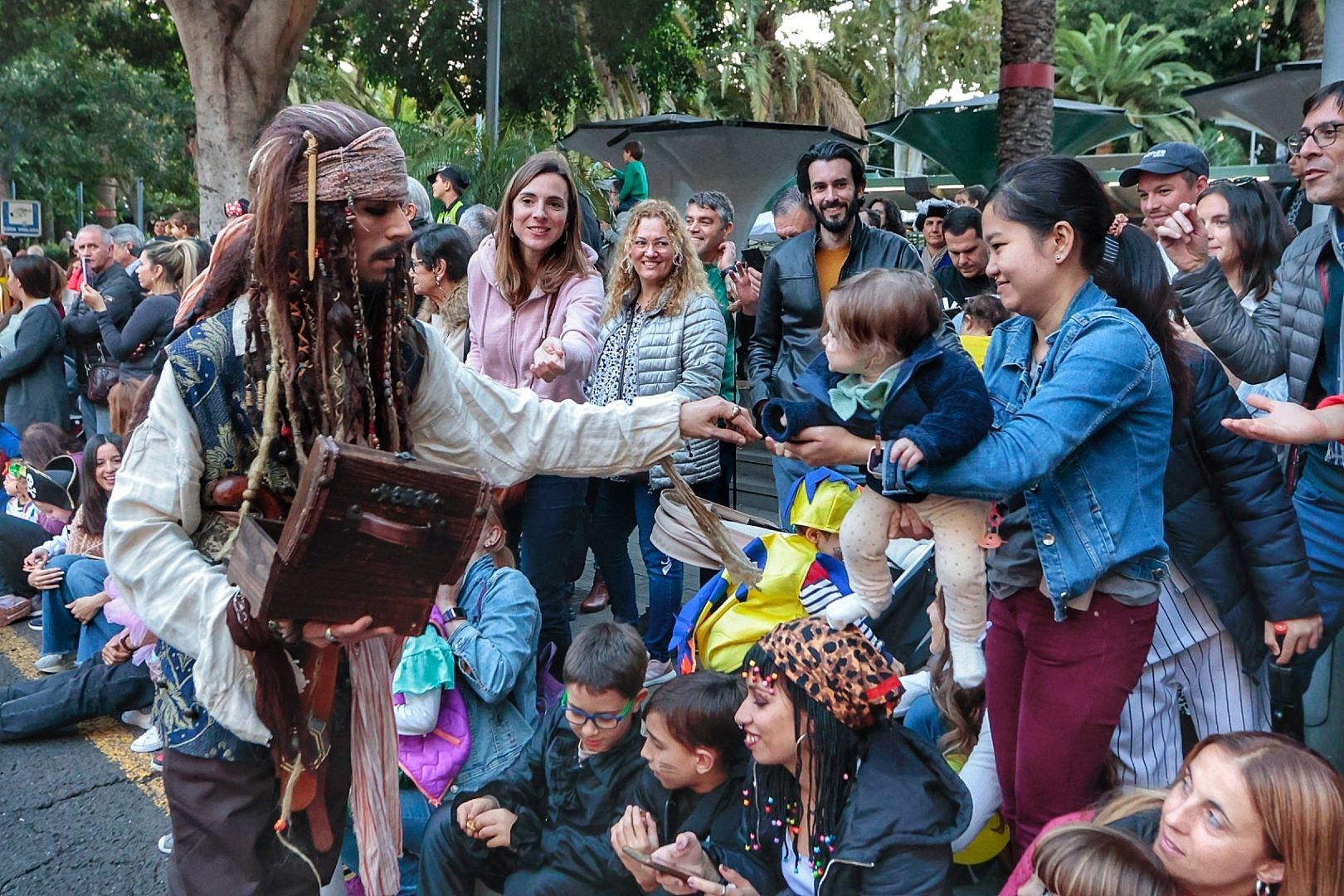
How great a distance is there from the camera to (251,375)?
223 centimetres

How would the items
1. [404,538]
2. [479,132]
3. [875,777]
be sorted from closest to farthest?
[404,538], [875,777], [479,132]

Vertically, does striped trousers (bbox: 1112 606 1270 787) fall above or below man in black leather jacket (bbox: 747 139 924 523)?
below

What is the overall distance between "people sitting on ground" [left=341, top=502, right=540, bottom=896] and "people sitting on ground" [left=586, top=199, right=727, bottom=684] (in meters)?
1.11

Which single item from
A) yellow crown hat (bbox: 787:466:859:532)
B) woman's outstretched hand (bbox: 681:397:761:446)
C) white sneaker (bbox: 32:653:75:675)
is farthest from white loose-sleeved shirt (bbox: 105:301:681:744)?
white sneaker (bbox: 32:653:75:675)

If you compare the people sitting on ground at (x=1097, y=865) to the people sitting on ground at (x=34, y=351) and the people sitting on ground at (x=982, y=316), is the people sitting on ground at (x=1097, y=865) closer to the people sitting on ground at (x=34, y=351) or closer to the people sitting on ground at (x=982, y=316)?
the people sitting on ground at (x=982, y=316)

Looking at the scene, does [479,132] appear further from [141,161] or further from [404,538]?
[141,161]

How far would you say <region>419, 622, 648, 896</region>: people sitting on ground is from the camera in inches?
133

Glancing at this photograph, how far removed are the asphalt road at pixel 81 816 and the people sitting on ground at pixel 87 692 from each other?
87mm

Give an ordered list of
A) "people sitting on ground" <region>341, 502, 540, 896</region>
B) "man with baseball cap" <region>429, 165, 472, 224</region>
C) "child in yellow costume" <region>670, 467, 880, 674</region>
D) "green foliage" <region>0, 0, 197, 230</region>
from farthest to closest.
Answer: "green foliage" <region>0, 0, 197, 230</region>, "man with baseball cap" <region>429, 165, 472, 224</region>, "child in yellow costume" <region>670, 467, 880, 674</region>, "people sitting on ground" <region>341, 502, 540, 896</region>

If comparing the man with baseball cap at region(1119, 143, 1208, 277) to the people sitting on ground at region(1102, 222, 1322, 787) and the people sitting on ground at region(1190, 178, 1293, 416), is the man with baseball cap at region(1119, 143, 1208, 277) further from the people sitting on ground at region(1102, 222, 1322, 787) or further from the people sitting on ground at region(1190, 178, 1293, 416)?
the people sitting on ground at region(1102, 222, 1322, 787)

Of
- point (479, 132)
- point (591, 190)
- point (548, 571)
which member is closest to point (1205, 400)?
point (548, 571)

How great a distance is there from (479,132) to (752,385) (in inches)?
356

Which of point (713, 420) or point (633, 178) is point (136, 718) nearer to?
point (713, 420)

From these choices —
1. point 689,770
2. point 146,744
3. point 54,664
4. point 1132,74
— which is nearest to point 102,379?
point 54,664
